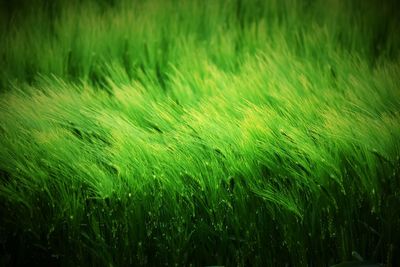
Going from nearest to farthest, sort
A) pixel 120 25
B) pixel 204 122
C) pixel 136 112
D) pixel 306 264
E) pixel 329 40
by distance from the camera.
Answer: pixel 306 264 → pixel 204 122 → pixel 136 112 → pixel 329 40 → pixel 120 25

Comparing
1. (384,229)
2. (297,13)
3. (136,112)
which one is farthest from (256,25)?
(384,229)

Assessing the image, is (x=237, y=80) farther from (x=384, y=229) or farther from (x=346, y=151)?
(x=384, y=229)

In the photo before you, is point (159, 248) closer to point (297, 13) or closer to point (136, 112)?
point (136, 112)

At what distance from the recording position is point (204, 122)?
95cm

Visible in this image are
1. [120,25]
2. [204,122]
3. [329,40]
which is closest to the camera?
[204,122]

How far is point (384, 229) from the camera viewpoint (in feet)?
2.73

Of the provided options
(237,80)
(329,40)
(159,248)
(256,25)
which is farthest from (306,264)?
(256,25)

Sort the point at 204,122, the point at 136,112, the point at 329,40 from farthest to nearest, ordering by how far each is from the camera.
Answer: the point at 329,40, the point at 136,112, the point at 204,122

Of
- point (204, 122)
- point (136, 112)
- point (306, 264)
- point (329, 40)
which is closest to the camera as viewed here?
point (306, 264)

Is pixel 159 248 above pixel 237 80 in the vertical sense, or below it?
below

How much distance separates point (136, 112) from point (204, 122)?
21 cm

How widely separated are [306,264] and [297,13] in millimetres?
1091

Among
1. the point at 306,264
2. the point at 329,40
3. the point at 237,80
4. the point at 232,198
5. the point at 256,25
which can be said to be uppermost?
the point at 256,25

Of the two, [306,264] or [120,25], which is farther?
[120,25]
